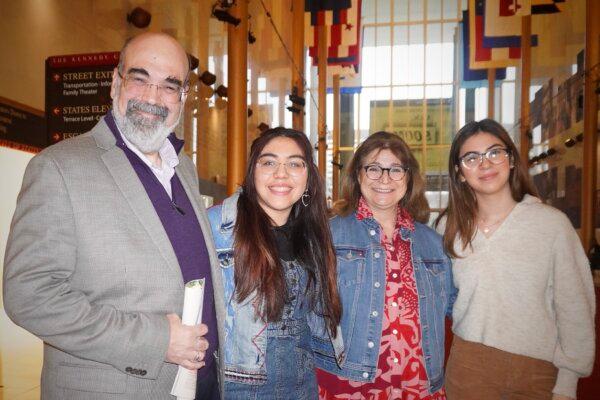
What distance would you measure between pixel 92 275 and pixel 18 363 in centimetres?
491

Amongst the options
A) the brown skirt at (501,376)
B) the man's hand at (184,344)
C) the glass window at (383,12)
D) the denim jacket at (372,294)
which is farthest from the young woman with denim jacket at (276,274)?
the glass window at (383,12)

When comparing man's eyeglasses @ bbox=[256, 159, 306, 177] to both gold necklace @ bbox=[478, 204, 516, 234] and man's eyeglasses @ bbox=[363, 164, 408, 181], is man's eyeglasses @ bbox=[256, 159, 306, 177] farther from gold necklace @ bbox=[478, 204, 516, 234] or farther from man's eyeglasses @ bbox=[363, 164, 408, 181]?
gold necklace @ bbox=[478, 204, 516, 234]

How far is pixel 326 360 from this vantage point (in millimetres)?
2637

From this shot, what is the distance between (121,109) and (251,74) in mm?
9685

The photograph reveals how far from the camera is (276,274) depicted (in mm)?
2285

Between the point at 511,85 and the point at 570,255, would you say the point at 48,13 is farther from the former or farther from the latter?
the point at 511,85

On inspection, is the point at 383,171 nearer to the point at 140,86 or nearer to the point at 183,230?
the point at 183,230

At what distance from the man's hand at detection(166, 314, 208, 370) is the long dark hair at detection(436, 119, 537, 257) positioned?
1.70 meters

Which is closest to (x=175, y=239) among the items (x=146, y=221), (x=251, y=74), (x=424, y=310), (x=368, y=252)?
(x=146, y=221)

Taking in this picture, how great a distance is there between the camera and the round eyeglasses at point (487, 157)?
260 centimetres

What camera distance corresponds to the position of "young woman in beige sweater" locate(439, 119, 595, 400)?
2.28 meters

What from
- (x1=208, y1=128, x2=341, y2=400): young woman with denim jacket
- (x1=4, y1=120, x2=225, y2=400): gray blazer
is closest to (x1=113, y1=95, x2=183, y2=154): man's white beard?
(x1=4, y1=120, x2=225, y2=400): gray blazer

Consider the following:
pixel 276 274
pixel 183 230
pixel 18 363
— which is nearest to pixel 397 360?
pixel 276 274

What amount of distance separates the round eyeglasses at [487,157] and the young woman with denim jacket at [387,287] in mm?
376
